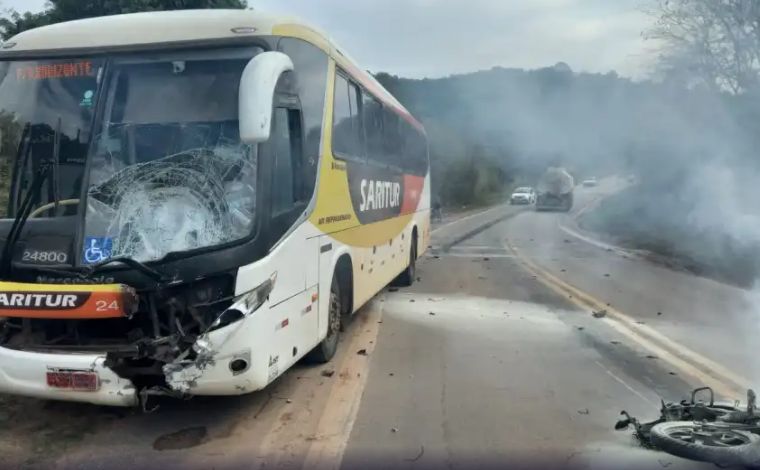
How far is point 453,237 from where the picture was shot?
22.6 meters

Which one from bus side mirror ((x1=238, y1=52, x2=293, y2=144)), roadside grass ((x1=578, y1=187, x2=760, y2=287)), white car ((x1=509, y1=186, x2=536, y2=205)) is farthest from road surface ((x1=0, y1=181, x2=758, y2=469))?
Result: white car ((x1=509, y1=186, x2=536, y2=205))

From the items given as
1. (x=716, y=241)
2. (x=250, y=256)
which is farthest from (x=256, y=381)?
(x=716, y=241)

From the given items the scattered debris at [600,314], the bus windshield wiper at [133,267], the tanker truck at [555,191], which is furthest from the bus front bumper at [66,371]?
the tanker truck at [555,191]

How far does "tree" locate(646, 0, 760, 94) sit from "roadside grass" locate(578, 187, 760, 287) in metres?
3.90

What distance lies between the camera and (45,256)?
14.2 feet

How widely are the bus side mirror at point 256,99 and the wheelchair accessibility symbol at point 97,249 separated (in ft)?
3.61

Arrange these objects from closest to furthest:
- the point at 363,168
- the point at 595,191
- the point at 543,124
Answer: the point at 363,168 → the point at 543,124 → the point at 595,191

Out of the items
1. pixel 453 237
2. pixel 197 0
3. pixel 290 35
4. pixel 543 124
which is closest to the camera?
pixel 290 35

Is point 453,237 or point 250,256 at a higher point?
point 250,256

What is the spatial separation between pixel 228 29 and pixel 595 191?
35.1m

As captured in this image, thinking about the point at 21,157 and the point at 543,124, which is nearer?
the point at 21,157

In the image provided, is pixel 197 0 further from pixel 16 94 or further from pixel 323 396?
pixel 323 396

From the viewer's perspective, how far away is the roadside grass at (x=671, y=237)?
13945mm

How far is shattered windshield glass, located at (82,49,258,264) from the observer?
4.36 m
